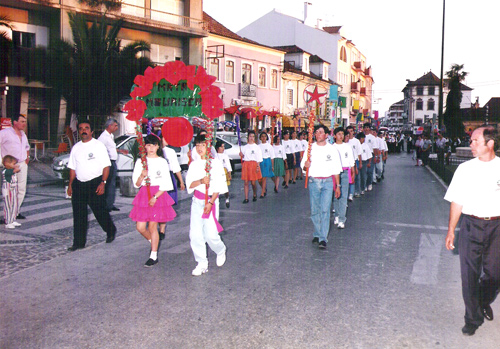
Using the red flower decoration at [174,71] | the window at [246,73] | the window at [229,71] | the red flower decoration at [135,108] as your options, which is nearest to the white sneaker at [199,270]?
the red flower decoration at [135,108]

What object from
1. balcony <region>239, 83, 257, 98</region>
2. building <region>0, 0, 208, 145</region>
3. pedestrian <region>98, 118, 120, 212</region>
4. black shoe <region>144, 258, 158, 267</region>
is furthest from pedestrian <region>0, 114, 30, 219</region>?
balcony <region>239, 83, 257, 98</region>

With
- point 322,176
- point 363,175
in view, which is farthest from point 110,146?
point 363,175

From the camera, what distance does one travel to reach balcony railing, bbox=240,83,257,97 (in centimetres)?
3578

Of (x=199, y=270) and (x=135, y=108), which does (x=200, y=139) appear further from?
(x=199, y=270)

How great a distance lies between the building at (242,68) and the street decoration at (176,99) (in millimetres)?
22932

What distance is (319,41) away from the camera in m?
57.6

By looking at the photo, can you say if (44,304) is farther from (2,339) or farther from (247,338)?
(247,338)

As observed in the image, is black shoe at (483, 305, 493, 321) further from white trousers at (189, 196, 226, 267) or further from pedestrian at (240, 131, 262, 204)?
pedestrian at (240, 131, 262, 204)

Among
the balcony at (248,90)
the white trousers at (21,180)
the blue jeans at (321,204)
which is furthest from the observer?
the balcony at (248,90)

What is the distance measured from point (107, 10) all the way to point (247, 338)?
76.0 feet

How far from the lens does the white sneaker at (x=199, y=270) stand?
19.7 feet

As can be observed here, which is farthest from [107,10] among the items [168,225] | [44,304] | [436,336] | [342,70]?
[342,70]

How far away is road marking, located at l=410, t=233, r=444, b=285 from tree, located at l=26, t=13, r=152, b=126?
17.5m

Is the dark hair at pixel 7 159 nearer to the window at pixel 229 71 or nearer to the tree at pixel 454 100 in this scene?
the window at pixel 229 71
